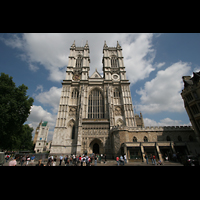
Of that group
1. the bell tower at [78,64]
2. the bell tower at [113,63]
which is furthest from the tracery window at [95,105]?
the bell tower at [113,63]

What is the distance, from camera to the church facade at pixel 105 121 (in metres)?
17.0

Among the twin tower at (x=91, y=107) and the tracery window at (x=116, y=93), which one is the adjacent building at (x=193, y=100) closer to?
the twin tower at (x=91, y=107)

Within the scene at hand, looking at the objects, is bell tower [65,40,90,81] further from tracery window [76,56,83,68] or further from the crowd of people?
the crowd of people

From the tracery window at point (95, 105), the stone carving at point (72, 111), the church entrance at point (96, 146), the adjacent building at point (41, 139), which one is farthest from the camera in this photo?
the adjacent building at point (41, 139)

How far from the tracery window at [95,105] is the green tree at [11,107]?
44.1 ft

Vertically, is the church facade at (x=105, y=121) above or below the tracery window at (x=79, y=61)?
below

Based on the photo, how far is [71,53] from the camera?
114 feet

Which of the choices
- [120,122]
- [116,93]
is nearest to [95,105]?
[116,93]

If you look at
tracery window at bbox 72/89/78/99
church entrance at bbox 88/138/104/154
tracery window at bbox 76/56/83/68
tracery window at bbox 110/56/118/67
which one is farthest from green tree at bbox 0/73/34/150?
tracery window at bbox 110/56/118/67

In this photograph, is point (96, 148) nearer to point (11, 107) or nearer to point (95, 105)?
point (95, 105)

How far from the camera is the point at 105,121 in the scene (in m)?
24.5
